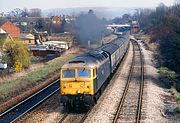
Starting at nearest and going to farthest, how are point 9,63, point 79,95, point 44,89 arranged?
point 79,95 < point 44,89 < point 9,63

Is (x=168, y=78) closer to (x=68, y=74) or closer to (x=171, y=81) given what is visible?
(x=171, y=81)

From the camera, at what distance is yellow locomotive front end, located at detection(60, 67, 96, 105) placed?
19.6 m

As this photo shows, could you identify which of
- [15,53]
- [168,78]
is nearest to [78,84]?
[168,78]

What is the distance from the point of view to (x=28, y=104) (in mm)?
23281

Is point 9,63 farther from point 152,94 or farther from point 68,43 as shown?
point 68,43

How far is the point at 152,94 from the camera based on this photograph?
25.2 meters

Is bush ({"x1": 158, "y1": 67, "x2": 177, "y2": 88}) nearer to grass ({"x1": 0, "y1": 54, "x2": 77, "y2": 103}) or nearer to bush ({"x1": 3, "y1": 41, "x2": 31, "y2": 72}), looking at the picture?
grass ({"x1": 0, "y1": 54, "x2": 77, "y2": 103})

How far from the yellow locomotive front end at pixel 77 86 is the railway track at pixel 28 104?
2.76 m

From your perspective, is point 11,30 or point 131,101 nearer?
point 131,101

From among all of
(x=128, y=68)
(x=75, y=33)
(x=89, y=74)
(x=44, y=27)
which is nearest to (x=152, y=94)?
(x=89, y=74)

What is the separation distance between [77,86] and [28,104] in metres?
5.03

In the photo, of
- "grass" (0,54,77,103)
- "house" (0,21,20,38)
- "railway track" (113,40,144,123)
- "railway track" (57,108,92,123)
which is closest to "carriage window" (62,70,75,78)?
"railway track" (57,108,92,123)

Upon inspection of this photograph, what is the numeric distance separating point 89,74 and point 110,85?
29.5 feet

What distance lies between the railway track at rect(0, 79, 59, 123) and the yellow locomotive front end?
2.76 metres
